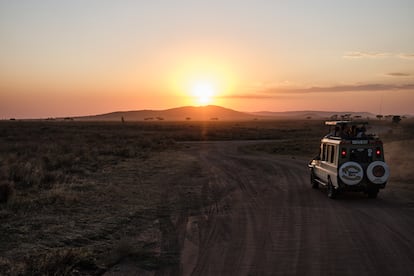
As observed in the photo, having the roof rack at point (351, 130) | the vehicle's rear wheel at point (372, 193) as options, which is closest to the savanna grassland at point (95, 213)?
the vehicle's rear wheel at point (372, 193)

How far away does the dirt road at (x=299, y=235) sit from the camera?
24.7ft

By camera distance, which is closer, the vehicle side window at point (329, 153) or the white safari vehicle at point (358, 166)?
the white safari vehicle at point (358, 166)

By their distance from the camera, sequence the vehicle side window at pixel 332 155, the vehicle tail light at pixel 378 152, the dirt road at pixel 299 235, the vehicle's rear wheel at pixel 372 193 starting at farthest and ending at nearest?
the vehicle side window at pixel 332 155 → the vehicle's rear wheel at pixel 372 193 → the vehicle tail light at pixel 378 152 → the dirt road at pixel 299 235

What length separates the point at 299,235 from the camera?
9641mm

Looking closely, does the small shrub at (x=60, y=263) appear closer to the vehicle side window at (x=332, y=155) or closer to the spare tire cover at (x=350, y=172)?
the spare tire cover at (x=350, y=172)

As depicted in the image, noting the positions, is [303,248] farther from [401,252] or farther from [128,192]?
[128,192]

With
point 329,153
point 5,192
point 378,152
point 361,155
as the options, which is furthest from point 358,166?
point 5,192

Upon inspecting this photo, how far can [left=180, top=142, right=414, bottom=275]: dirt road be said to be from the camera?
7.53 meters

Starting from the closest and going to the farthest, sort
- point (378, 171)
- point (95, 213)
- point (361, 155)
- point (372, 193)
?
point (95, 213), point (378, 171), point (361, 155), point (372, 193)

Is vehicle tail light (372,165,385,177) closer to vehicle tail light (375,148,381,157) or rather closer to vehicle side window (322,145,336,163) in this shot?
vehicle tail light (375,148,381,157)

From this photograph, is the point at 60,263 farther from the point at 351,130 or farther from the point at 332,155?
the point at 351,130

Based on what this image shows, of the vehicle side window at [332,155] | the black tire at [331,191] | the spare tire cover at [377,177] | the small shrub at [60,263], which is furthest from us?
the vehicle side window at [332,155]

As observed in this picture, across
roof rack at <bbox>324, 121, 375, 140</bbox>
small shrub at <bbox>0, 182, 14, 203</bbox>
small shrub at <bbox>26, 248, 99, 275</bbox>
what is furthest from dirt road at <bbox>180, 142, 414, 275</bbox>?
small shrub at <bbox>0, 182, 14, 203</bbox>

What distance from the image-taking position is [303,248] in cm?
859
